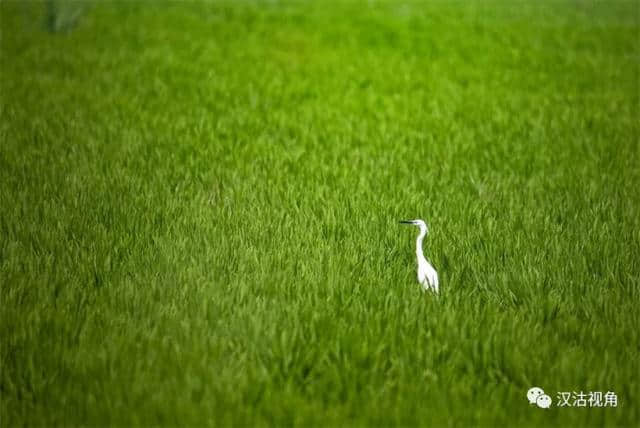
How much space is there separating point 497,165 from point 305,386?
10.2ft

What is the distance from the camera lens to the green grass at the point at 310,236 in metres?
2.72

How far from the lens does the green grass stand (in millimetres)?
2717

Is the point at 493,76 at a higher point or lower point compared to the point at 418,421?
higher

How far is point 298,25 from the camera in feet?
31.8

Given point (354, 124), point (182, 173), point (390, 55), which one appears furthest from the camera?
point (390, 55)

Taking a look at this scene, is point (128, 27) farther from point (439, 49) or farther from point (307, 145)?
point (307, 145)

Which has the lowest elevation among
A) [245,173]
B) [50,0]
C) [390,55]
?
[245,173]

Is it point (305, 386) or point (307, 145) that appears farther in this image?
point (307, 145)

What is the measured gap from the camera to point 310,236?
3.92 metres

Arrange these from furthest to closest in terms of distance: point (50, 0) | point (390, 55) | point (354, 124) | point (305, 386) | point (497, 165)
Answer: point (50, 0), point (390, 55), point (354, 124), point (497, 165), point (305, 386)

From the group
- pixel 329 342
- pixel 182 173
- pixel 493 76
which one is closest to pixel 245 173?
pixel 182 173

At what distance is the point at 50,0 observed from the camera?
9.21 metres

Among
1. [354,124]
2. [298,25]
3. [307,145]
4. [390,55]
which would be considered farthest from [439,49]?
[307,145]

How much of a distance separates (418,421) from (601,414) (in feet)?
2.31
